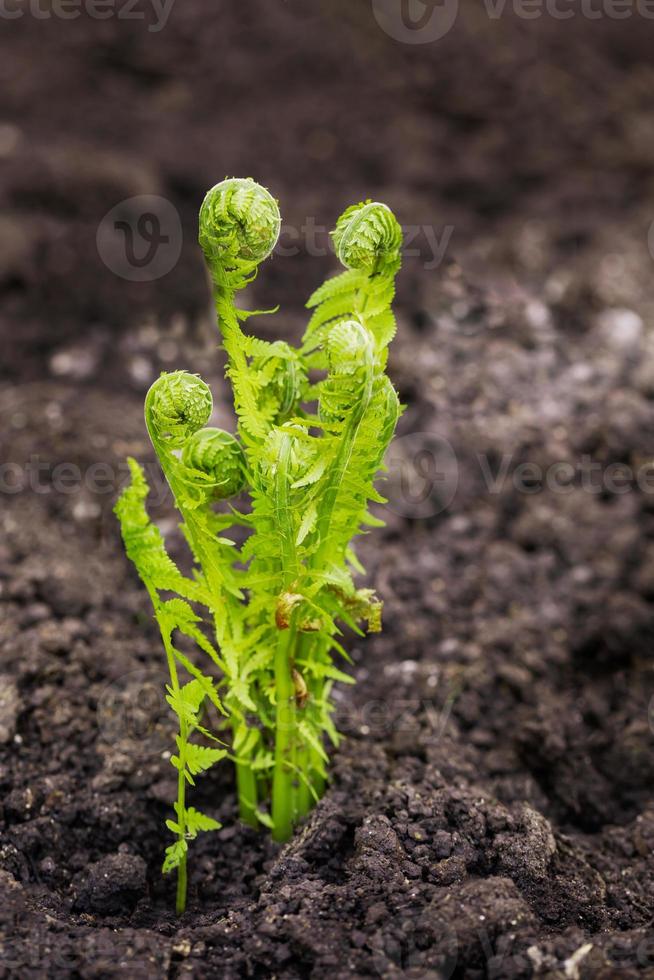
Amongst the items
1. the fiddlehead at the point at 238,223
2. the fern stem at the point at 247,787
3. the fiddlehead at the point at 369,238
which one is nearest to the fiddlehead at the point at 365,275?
the fiddlehead at the point at 369,238

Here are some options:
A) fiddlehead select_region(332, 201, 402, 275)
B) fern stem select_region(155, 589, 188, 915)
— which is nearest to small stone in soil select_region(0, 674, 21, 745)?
fern stem select_region(155, 589, 188, 915)

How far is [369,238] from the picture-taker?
1775mm

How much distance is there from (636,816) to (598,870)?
270 millimetres

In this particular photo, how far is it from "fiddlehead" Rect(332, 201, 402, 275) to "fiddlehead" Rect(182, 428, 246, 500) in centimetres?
40

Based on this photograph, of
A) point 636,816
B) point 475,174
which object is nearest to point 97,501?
point 636,816

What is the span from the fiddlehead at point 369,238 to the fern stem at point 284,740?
70 cm

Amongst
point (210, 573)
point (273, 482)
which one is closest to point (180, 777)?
point (210, 573)

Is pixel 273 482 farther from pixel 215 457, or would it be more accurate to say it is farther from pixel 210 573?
pixel 210 573

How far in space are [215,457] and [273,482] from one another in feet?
0.43

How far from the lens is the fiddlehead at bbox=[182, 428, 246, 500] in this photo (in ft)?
6.31

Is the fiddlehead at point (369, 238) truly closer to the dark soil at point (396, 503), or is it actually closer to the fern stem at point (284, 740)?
the fern stem at point (284, 740)

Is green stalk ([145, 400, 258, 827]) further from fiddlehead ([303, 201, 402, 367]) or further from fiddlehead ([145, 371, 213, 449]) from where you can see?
fiddlehead ([303, 201, 402, 367])

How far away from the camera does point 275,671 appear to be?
206 centimetres

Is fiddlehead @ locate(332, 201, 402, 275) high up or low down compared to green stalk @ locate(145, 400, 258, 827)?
up
